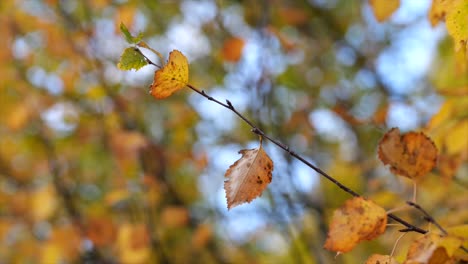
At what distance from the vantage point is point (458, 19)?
66 cm

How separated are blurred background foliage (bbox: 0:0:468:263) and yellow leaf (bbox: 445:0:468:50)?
3.10 feet

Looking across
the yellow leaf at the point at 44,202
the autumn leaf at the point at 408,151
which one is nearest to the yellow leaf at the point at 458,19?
the autumn leaf at the point at 408,151

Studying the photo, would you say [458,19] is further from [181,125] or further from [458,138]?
[181,125]

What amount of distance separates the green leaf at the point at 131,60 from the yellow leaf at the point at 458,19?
38 centimetres

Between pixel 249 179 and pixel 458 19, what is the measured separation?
12.9 inches

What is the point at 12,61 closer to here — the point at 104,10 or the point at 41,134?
the point at 41,134

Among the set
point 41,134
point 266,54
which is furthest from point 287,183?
point 41,134

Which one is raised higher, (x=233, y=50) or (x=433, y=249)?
(x=233, y=50)

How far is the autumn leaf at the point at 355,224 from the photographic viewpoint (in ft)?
2.02

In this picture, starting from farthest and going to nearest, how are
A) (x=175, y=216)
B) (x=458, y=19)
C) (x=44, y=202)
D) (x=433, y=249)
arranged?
(x=44, y=202) < (x=175, y=216) < (x=458, y=19) < (x=433, y=249)

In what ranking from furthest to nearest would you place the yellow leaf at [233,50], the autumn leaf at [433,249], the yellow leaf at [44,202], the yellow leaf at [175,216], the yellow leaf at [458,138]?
1. the yellow leaf at [44,202]
2. the yellow leaf at [175,216]
3. the yellow leaf at [233,50]
4. the yellow leaf at [458,138]
5. the autumn leaf at [433,249]

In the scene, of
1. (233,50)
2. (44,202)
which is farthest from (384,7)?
(44,202)

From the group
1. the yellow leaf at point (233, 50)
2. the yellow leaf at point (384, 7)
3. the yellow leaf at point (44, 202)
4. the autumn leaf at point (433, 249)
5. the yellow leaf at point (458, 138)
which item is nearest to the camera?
the autumn leaf at point (433, 249)

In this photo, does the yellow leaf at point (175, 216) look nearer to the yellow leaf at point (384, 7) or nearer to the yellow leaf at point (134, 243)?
the yellow leaf at point (134, 243)
